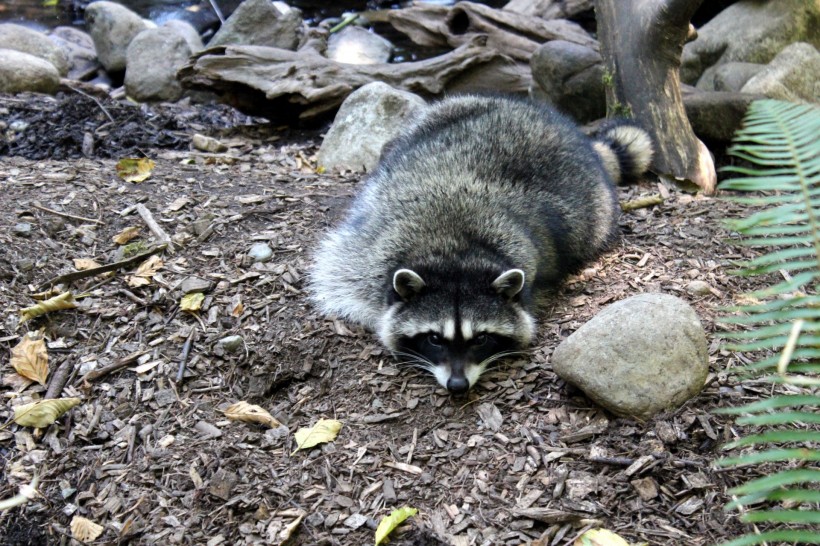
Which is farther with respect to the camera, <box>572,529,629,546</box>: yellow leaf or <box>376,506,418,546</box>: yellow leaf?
<box>376,506,418,546</box>: yellow leaf

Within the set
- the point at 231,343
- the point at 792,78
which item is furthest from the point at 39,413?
the point at 792,78

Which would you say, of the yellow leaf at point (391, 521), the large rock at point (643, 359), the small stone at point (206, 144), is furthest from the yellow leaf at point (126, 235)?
the large rock at point (643, 359)

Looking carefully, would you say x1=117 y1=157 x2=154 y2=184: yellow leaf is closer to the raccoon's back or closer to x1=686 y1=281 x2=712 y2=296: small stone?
the raccoon's back

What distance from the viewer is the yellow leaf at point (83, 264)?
4.89 meters

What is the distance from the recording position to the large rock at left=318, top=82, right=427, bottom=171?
7.48 metres

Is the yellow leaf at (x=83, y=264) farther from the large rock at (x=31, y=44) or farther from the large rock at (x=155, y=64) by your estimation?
the large rock at (x=31, y=44)

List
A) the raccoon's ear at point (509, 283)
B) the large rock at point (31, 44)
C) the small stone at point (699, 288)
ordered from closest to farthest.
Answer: the raccoon's ear at point (509, 283) → the small stone at point (699, 288) → the large rock at point (31, 44)

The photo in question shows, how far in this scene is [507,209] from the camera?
5.02 m

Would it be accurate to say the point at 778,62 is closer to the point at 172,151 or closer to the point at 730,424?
the point at 730,424

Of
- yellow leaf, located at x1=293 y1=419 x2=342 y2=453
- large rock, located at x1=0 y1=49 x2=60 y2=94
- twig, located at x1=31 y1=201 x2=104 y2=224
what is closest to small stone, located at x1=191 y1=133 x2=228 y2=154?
twig, located at x1=31 y1=201 x2=104 y2=224

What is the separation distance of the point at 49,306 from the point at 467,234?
269 cm

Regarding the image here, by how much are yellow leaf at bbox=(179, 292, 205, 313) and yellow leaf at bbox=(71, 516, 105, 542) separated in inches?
63.0

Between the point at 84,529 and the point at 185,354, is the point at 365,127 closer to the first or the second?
the point at 185,354

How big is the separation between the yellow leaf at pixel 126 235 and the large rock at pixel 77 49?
7727 millimetres
